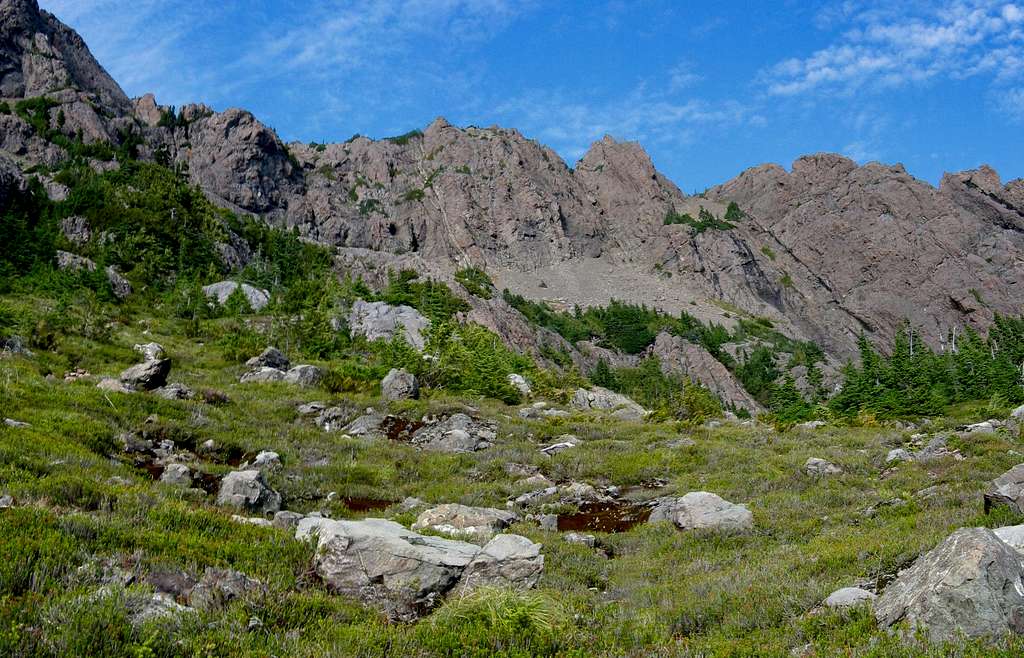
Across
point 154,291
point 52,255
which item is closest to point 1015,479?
point 154,291

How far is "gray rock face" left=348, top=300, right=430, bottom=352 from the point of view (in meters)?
55.2

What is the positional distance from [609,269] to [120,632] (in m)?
177

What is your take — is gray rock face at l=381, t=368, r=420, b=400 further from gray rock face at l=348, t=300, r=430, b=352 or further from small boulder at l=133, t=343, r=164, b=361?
gray rock face at l=348, t=300, r=430, b=352

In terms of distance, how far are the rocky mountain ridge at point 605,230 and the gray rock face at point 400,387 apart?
4246 inches

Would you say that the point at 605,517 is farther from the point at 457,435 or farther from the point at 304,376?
the point at 304,376

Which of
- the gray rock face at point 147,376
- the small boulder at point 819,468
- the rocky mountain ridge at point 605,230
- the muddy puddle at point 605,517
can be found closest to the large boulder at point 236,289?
the gray rock face at point 147,376

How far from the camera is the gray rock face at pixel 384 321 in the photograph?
55.2 metres

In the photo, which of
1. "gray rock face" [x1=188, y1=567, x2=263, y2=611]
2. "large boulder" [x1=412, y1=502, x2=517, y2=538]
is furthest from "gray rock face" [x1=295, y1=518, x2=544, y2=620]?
"large boulder" [x1=412, y1=502, x2=517, y2=538]

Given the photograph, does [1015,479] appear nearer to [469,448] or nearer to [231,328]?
[469,448]

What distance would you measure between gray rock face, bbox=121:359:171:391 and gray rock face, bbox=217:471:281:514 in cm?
1382

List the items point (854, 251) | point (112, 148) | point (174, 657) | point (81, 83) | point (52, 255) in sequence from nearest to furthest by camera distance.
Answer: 1. point (174, 657)
2. point (52, 255)
3. point (112, 148)
4. point (81, 83)
5. point (854, 251)

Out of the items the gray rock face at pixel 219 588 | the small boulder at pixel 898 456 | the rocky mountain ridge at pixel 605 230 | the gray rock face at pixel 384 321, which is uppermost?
the rocky mountain ridge at pixel 605 230

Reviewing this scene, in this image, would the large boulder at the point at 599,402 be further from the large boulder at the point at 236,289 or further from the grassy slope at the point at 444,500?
the large boulder at the point at 236,289

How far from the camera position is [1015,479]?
10.4 metres
